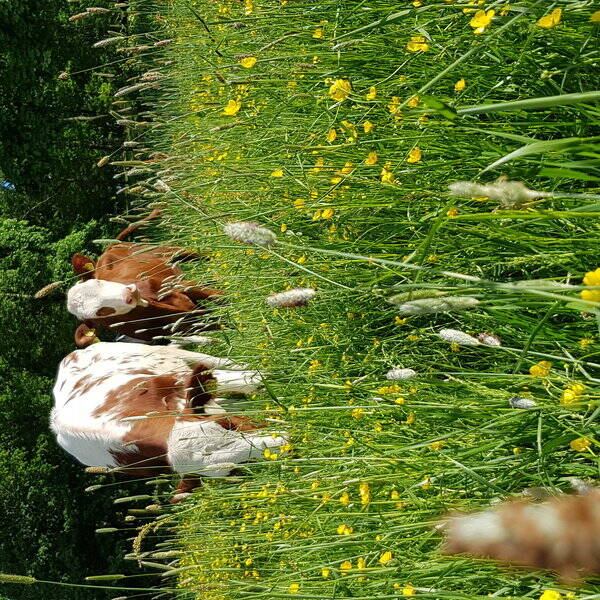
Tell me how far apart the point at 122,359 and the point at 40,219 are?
4.37 m

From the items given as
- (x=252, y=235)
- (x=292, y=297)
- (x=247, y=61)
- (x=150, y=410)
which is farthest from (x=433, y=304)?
(x=150, y=410)

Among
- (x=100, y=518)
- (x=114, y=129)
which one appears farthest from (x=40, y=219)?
(x=100, y=518)

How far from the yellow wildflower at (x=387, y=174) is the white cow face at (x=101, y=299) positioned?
6.45ft

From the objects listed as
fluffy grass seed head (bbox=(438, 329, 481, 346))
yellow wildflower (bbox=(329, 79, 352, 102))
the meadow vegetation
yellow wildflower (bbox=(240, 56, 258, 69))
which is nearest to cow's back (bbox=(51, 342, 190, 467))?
the meadow vegetation

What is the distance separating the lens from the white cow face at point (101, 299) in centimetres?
356

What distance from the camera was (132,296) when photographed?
360 centimetres

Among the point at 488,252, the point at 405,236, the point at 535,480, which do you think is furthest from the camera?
the point at 405,236

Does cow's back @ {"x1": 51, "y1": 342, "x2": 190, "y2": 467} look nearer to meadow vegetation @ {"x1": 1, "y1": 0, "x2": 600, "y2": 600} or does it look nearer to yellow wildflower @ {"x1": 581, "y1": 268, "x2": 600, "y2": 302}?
meadow vegetation @ {"x1": 1, "y1": 0, "x2": 600, "y2": 600}

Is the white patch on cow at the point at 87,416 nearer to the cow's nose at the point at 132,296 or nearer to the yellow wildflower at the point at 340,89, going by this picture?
the cow's nose at the point at 132,296

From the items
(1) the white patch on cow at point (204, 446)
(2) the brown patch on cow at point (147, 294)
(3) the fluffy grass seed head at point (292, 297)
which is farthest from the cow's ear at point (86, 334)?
(3) the fluffy grass seed head at point (292, 297)

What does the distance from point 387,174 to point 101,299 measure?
2095mm

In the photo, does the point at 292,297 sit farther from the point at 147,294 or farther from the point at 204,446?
the point at 147,294

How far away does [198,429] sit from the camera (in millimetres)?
2994

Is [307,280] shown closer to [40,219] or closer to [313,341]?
[313,341]
